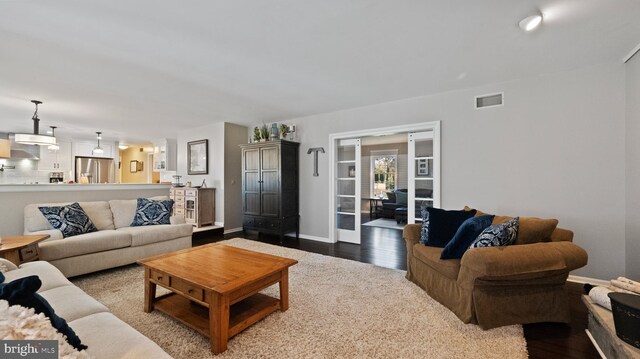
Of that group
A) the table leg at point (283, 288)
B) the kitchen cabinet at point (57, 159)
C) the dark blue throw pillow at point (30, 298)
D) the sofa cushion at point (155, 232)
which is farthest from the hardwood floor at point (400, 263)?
the kitchen cabinet at point (57, 159)

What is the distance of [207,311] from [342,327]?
1.13m

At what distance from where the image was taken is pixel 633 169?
9.07ft

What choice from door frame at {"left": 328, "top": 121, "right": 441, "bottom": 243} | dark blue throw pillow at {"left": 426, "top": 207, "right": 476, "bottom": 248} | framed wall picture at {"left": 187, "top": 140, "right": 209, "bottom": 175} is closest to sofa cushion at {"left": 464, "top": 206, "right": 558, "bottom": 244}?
dark blue throw pillow at {"left": 426, "top": 207, "right": 476, "bottom": 248}

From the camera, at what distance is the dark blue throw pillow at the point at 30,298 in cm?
88

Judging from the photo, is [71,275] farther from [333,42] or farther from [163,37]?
[333,42]

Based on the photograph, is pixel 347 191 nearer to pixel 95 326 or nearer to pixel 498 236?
pixel 498 236

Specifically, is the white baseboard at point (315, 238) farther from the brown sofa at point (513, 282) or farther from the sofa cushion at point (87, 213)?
the sofa cushion at point (87, 213)

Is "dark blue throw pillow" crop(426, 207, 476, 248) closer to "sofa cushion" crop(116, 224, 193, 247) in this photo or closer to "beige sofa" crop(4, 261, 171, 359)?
"beige sofa" crop(4, 261, 171, 359)

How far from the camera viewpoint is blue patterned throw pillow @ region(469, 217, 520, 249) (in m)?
2.20

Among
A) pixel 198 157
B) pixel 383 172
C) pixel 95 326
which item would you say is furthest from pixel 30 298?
pixel 383 172

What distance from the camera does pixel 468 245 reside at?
2.42m

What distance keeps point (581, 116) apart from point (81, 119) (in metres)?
8.40

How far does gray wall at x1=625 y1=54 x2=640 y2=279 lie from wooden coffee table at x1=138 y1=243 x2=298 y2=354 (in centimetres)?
355

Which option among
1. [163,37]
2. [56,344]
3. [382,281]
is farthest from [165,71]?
[382,281]
